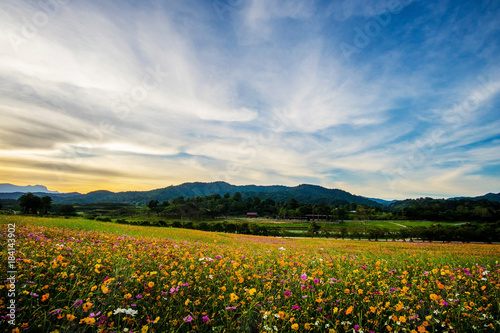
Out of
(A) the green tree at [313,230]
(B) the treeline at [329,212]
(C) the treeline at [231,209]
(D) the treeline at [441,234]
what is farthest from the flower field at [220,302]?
(C) the treeline at [231,209]

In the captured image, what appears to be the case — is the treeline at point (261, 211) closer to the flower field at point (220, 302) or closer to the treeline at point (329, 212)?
the treeline at point (329, 212)

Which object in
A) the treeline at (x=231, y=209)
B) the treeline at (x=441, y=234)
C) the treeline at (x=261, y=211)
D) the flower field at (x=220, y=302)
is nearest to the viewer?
the flower field at (x=220, y=302)

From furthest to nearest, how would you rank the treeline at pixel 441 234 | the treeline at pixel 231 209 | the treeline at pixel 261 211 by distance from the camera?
1. the treeline at pixel 231 209
2. the treeline at pixel 261 211
3. the treeline at pixel 441 234

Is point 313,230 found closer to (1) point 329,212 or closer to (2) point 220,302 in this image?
(2) point 220,302

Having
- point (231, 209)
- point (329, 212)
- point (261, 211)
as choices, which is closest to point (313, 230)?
point (329, 212)

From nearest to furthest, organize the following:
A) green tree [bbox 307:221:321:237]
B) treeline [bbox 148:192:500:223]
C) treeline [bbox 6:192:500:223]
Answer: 1. green tree [bbox 307:221:321:237]
2. treeline [bbox 6:192:500:223]
3. treeline [bbox 148:192:500:223]

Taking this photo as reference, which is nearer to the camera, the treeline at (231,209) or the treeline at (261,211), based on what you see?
the treeline at (261,211)

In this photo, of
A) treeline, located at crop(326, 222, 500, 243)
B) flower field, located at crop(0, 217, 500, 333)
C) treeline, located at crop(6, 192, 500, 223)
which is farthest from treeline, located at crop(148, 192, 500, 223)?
flower field, located at crop(0, 217, 500, 333)

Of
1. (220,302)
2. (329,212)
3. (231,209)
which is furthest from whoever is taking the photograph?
(231,209)

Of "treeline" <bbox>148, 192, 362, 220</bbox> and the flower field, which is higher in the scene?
the flower field

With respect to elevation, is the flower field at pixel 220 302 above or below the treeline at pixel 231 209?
above

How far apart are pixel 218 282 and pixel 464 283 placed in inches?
212

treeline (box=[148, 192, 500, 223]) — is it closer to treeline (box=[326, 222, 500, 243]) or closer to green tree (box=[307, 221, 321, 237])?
green tree (box=[307, 221, 321, 237])

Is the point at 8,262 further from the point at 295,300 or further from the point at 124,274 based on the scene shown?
the point at 295,300
